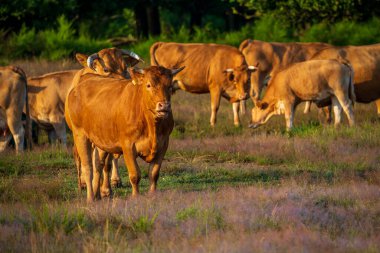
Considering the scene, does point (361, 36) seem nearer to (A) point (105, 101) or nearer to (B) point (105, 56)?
(B) point (105, 56)

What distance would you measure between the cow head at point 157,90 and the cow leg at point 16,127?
740 cm

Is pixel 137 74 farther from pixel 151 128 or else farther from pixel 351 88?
pixel 351 88

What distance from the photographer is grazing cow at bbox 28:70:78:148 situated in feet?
61.6

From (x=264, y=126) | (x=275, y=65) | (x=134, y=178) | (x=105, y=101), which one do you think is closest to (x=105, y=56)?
(x=105, y=101)

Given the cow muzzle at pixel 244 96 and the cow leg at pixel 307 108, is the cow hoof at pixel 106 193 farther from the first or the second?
the cow leg at pixel 307 108

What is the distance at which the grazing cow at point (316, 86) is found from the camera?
19.1m

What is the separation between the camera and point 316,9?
34.4 meters

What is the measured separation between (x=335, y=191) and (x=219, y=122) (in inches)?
430

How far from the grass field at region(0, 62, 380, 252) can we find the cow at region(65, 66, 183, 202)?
1.44 feet

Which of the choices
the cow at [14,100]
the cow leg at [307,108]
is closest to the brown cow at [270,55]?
the cow leg at [307,108]

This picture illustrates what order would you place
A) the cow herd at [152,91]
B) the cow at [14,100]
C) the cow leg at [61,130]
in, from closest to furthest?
the cow herd at [152,91] < the cow at [14,100] < the cow leg at [61,130]

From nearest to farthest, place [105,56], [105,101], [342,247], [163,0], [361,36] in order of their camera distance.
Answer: [342,247]
[105,101]
[105,56]
[361,36]
[163,0]

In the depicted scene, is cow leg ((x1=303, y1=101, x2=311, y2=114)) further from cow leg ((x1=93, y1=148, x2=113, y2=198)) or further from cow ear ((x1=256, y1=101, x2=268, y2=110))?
cow leg ((x1=93, y1=148, x2=113, y2=198))

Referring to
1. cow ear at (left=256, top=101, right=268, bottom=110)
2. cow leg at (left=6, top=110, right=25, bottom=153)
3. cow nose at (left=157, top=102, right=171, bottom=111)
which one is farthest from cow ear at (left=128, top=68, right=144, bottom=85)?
cow ear at (left=256, top=101, right=268, bottom=110)
